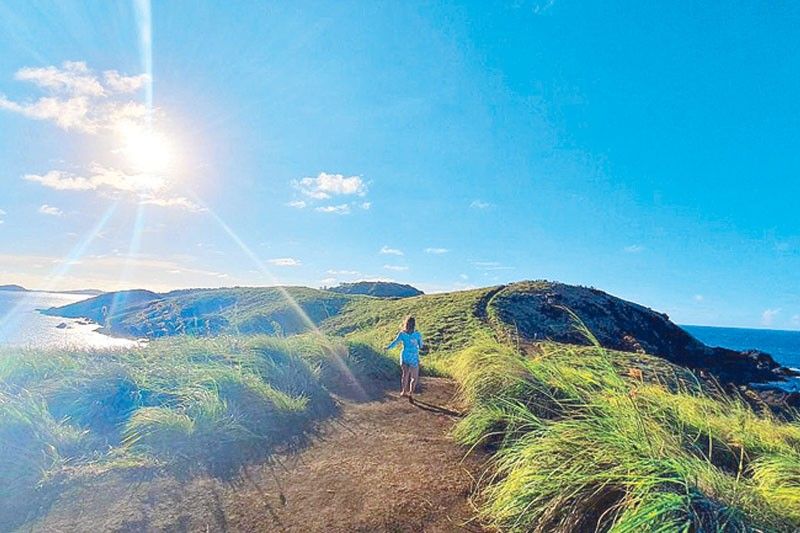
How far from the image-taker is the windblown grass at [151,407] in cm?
491

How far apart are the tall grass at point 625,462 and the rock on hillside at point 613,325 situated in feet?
82.2

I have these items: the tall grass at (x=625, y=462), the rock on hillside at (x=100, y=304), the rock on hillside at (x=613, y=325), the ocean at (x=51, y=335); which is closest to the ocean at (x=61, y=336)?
the ocean at (x=51, y=335)

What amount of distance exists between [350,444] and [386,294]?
275 feet

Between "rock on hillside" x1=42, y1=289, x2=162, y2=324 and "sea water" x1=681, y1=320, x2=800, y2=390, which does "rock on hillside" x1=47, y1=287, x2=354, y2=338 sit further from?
"sea water" x1=681, y1=320, x2=800, y2=390

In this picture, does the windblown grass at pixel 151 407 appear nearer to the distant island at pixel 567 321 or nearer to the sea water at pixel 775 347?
the distant island at pixel 567 321

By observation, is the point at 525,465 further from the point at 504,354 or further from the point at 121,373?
the point at 121,373

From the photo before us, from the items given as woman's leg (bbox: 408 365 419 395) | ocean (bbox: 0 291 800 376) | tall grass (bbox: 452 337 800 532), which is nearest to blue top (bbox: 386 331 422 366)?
woman's leg (bbox: 408 365 419 395)

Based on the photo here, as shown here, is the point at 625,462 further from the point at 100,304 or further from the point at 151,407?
the point at 100,304

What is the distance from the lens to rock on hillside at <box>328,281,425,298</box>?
8690 cm

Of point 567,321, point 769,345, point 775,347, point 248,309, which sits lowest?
point 248,309

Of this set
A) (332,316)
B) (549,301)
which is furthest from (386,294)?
(549,301)

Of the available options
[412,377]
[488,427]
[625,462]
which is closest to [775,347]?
[412,377]

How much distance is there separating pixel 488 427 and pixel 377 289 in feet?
279

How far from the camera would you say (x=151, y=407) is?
6070 mm
